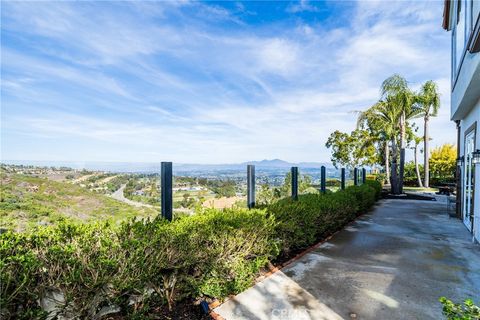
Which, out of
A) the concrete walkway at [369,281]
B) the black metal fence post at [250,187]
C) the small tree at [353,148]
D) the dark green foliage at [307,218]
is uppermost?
the small tree at [353,148]

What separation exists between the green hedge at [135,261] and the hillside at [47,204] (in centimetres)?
14

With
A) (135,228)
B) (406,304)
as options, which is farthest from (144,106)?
(406,304)

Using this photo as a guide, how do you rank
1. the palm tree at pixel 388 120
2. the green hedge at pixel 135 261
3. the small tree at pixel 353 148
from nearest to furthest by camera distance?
the green hedge at pixel 135 261 → the palm tree at pixel 388 120 → the small tree at pixel 353 148

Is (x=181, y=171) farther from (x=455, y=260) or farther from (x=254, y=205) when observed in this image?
(x=455, y=260)

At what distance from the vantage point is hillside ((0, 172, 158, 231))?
6.80 feet

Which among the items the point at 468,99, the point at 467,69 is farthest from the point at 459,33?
the point at 467,69

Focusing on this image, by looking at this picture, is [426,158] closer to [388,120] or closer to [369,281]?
[388,120]

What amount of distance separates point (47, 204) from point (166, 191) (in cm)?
119

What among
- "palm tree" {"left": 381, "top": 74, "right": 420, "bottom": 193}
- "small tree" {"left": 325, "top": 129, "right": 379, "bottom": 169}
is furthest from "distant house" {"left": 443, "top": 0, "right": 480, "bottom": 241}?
"small tree" {"left": 325, "top": 129, "right": 379, "bottom": 169}

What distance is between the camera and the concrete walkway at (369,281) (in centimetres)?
283

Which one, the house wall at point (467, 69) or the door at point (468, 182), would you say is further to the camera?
the door at point (468, 182)

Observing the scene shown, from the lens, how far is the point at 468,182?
6953 mm

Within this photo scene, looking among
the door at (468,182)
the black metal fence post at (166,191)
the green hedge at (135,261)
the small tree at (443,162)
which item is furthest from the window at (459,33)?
the small tree at (443,162)

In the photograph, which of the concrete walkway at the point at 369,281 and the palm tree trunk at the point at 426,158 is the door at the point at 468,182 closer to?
the concrete walkway at the point at 369,281
